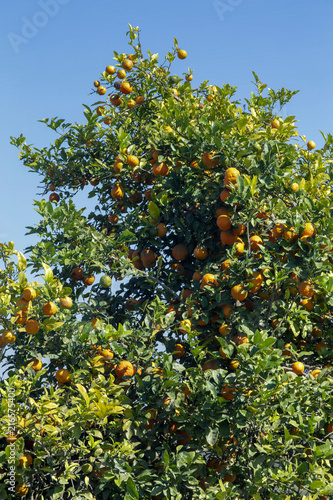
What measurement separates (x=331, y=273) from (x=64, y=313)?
204 centimetres

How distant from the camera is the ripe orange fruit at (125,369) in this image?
353cm

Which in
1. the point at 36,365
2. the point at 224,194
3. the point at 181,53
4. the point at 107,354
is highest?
the point at 181,53

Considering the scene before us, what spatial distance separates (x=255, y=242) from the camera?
381cm

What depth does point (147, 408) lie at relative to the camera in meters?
3.53

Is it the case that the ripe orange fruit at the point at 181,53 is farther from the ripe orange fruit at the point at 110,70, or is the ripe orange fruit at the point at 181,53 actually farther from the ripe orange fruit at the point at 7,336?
the ripe orange fruit at the point at 7,336

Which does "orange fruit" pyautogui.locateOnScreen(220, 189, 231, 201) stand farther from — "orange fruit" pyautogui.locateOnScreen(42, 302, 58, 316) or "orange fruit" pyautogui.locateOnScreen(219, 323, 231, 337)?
"orange fruit" pyautogui.locateOnScreen(42, 302, 58, 316)

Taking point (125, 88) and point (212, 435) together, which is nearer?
point (212, 435)

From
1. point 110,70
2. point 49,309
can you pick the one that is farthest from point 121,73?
point 49,309

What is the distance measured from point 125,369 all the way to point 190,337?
55cm

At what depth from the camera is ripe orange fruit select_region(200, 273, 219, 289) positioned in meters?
3.73

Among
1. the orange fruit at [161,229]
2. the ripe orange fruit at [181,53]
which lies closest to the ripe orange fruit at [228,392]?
the orange fruit at [161,229]

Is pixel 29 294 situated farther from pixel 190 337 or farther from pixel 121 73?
pixel 121 73

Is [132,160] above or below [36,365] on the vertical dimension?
above

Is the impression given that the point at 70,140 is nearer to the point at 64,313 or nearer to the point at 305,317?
the point at 64,313
